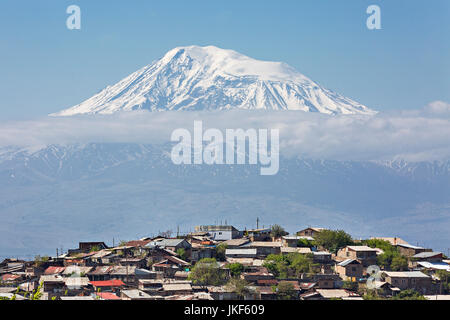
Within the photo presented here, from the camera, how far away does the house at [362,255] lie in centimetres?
3184

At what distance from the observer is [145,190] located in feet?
556

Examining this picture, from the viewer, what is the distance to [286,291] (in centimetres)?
2655

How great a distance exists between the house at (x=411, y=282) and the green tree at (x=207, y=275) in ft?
20.2

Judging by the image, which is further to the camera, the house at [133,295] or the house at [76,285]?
the house at [76,285]

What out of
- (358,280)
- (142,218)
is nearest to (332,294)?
(358,280)

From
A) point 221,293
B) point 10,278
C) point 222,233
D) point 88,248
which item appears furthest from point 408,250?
point 10,278

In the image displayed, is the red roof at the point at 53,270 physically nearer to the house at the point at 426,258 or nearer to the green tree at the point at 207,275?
the green tree at the point at 207,275

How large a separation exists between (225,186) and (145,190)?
18.9 metres

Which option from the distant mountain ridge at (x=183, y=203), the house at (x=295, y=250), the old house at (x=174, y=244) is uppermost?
the old house at (x=174, y=244)

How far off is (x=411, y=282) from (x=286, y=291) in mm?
5319

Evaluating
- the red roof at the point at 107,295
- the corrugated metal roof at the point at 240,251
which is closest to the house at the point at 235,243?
the corrugated metal roof at the point at 240,251

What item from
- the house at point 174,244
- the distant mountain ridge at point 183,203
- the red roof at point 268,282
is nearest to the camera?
the red roof at point 268,282
